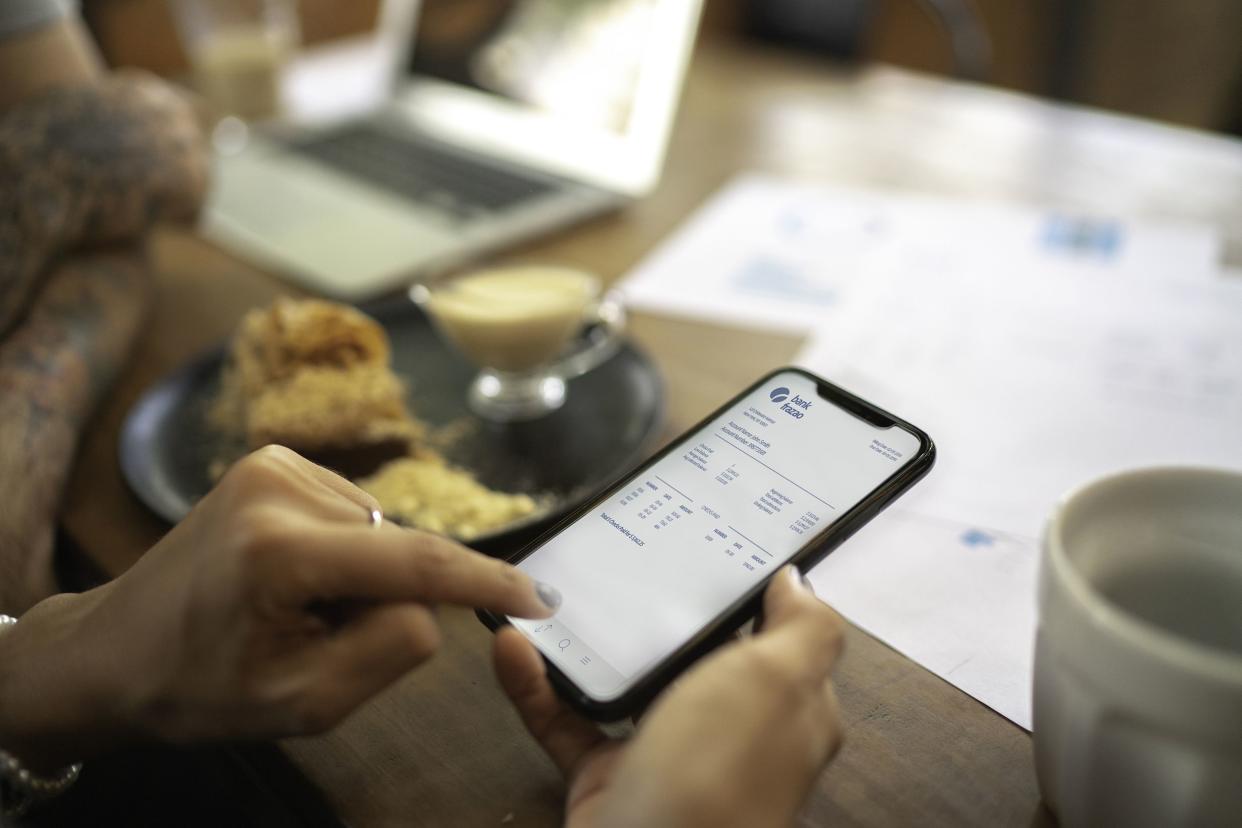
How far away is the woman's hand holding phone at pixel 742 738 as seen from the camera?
255 mm

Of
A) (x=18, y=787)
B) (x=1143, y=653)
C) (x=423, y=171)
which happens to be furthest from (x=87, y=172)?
(x=1143, y=653)

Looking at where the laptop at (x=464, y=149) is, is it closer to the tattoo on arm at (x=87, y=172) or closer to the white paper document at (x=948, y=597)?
the tattoo on arm at (x=87, y=172)

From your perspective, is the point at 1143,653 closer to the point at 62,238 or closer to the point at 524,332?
the point at 524,332

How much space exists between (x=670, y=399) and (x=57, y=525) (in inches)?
13.4

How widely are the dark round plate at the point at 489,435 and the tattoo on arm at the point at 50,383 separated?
35mm

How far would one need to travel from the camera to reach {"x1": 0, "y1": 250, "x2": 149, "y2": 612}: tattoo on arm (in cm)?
47

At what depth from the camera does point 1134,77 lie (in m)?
2.09

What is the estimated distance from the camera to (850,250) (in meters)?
0.78

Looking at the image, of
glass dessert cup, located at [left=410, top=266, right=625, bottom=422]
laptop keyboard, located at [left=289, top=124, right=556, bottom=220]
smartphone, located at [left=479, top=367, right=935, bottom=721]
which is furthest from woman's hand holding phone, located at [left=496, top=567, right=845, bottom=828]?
laptop keyboard, located at [left=289, top=124, right=556, bottom=220]

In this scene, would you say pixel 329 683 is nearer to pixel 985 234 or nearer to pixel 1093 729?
pixel 1093 729

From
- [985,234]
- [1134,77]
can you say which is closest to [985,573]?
[985,234]

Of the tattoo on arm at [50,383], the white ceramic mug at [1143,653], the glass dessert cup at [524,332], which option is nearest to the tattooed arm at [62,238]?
the tattoo on arm at [50,383]

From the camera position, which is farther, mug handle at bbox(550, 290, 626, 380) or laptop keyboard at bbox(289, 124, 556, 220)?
laptop keyboard at bbox(289, 124, 556, 220)

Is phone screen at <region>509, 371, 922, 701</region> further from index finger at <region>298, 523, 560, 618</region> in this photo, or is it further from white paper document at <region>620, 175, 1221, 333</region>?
white paper document at <region>620, 175, 1221, 333</region>
